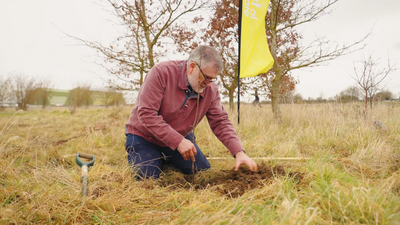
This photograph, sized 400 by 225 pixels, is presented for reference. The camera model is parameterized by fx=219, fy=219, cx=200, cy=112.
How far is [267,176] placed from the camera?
6.68ft

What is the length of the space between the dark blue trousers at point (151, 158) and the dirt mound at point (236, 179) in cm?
24

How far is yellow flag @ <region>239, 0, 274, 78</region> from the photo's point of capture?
4.74 meters

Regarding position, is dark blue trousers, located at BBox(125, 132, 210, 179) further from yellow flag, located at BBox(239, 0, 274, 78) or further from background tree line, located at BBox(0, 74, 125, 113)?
background tree line, located at BBox(0, 74, 125, 113)

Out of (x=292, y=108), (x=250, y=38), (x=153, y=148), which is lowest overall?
(x=153, y=148)

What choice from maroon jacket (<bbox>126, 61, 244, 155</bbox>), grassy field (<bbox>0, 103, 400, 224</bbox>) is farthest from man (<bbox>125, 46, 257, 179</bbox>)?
grassy field (<bbox>0, 103, 400, 224</bbox>)

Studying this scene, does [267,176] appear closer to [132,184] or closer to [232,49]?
[132,184]

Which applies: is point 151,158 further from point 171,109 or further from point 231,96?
point 231,96

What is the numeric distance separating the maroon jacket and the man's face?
0.29ft

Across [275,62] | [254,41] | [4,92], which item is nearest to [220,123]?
[254,41]

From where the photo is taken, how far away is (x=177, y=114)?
2.48m

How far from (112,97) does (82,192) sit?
1941 centimetres

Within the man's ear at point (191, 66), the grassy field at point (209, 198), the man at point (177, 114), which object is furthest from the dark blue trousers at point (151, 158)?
the man's ear at point (191, 66)

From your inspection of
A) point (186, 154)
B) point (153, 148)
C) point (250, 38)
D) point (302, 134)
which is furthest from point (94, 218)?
point (250, 38)

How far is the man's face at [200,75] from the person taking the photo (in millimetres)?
2189
